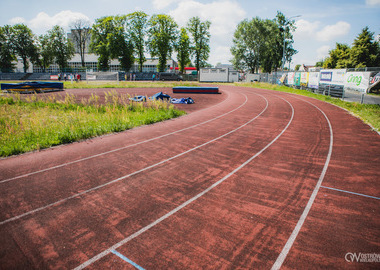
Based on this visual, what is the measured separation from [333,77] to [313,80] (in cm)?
406

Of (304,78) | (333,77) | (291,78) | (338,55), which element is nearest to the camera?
(333,77)

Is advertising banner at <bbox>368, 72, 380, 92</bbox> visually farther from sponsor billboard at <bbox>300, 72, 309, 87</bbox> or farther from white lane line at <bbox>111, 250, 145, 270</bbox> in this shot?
white lane line at <bbox>111, 250, 145, 270</bbox>

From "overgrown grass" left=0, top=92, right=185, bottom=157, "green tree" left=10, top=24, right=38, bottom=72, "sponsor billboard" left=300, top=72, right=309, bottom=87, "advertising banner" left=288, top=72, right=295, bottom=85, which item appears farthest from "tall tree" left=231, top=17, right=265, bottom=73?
"green tree" left=10, top=24, right=38, bottom=72

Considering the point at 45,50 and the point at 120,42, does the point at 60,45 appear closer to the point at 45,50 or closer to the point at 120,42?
the point at 45,50

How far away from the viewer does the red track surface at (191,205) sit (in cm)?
339

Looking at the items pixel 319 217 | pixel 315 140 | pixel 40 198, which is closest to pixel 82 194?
pixel 40 198

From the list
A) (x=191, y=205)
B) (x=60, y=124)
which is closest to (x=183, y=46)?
(x=60, y=124)

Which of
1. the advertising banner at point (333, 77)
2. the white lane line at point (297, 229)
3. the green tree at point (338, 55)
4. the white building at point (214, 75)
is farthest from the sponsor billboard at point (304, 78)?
the white building at point (214, 75)

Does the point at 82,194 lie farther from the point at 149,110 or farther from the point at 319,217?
the point at 149,110

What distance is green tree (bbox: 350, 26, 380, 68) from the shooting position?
3578cm

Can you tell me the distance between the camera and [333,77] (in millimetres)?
21266

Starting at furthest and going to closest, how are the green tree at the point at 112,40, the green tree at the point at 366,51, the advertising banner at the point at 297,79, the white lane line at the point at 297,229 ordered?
1. the green tree at the point at 112,40
2. the green tree at the point at 366,51
3. the advertising banner at the point at 297,79
4. the white lane line at the point at 297,229

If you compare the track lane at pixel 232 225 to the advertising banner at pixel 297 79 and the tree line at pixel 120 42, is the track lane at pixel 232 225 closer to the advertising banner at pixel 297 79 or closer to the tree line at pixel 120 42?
the advertising banner at pixel 297 79

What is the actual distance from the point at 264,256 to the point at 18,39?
9096cm
